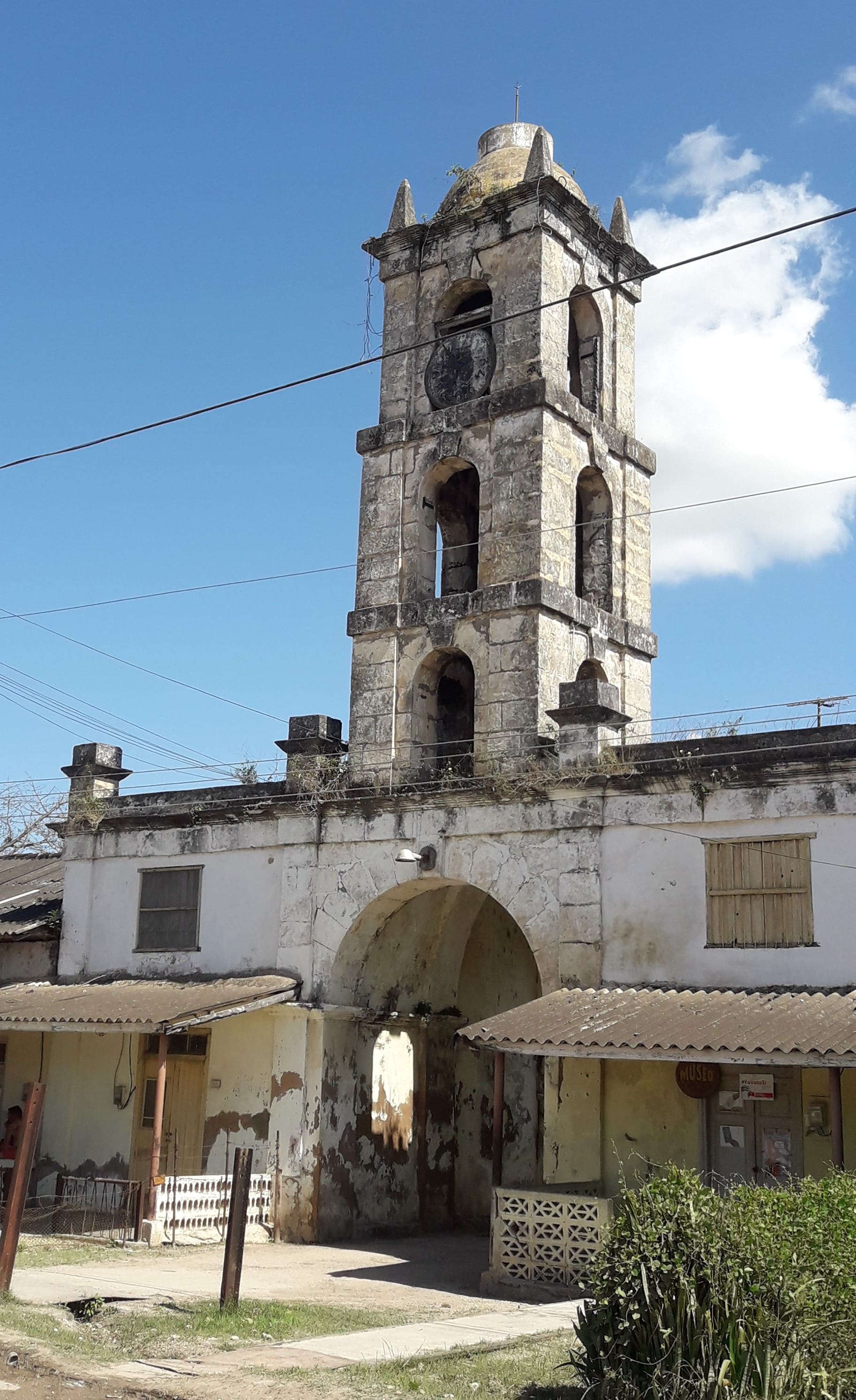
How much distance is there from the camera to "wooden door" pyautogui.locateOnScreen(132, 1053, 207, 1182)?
19.3 m

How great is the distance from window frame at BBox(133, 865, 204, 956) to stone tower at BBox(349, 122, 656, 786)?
317cm

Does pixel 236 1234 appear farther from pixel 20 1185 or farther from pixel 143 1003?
pixel 143 1003

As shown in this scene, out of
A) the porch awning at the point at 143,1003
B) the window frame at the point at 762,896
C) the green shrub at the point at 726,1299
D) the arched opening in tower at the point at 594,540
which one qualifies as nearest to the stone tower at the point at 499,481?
the arched opening in tower at the point at 594,540

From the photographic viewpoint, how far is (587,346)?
836 inches

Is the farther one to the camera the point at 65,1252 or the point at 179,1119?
the point at 179,1119

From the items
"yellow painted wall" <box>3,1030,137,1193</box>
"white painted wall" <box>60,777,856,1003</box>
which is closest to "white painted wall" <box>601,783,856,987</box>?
"white painted wall" <box>60,777,856,1003</box>

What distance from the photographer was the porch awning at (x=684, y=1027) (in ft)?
42.3

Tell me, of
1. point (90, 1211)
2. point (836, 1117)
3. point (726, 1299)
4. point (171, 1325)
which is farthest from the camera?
point (90, 1211)

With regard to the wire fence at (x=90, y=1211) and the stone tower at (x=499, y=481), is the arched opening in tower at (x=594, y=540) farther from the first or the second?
the wire fence at (x=90, y=1211)

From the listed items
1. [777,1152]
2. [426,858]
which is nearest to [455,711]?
[426,858]

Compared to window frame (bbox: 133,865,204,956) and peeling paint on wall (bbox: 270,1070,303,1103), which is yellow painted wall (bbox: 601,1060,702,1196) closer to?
peeling paint on wall (bbox: 270,1070,303,1103)

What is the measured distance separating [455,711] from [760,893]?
20.7 feet

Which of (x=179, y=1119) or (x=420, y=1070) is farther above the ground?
(x=420, y=1070)

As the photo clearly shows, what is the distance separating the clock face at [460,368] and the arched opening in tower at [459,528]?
1.10 metres
